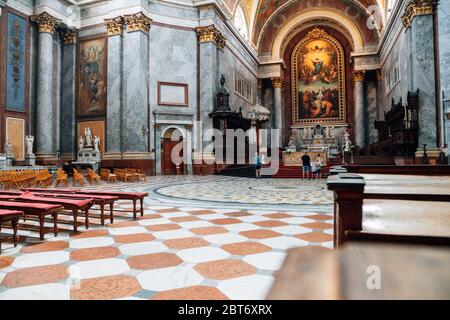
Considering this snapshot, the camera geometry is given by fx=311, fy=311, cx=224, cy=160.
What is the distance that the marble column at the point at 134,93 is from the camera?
1709cm

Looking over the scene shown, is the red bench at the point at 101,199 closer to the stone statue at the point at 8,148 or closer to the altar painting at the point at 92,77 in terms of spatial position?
the stone statue at the point at 8,148

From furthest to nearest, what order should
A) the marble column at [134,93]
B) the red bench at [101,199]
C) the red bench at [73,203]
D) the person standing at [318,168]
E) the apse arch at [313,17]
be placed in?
the apse arch at [313,17] → the marble column at [134,93] → the person standing at [318,168] → the red bench at [101,199] → the red bench at [73,203]

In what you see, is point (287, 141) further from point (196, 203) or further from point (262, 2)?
point (196, 203)

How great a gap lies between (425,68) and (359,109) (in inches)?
505

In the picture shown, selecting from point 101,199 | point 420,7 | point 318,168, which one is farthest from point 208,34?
point 101,199

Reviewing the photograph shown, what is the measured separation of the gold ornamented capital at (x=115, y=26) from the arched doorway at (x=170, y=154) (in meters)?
6.18

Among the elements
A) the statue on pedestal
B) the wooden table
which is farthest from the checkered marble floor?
the statue on pedestal

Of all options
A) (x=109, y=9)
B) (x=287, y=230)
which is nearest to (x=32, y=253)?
(x=287, y=230)

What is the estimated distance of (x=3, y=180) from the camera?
1023 cm

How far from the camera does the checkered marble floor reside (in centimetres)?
243

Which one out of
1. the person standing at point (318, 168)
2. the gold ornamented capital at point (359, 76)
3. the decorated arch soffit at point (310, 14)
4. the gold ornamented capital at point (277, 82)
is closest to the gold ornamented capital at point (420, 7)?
the person standing at point (318, 168)

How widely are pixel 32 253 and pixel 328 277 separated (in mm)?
3398

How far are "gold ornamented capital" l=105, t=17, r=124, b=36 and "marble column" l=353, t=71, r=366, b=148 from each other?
741 inches

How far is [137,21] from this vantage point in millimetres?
17156
